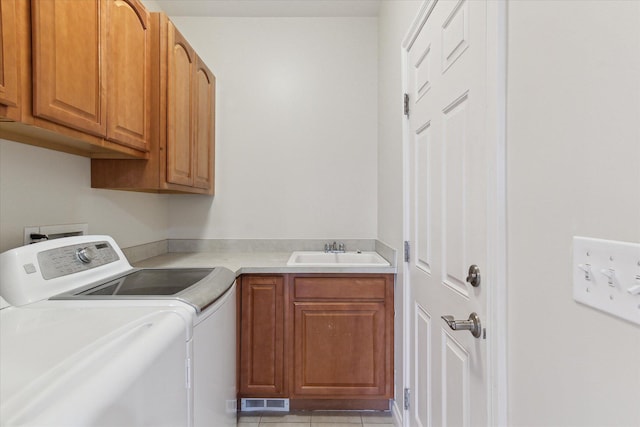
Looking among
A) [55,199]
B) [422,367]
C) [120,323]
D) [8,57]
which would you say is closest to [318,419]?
[422,367]

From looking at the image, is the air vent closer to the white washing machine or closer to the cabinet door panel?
the cabinet door panel

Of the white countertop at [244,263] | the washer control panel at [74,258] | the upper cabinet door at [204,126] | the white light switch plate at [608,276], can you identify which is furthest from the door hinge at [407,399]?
the upper cabinet door at [204,126]

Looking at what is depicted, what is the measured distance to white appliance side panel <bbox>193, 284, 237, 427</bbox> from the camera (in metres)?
1.13

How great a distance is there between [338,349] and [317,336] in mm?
145

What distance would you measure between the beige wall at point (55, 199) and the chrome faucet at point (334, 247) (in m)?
1.28

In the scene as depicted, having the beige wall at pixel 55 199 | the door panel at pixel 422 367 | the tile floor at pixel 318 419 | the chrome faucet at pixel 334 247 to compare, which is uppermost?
the beige wall at pixel 55 199

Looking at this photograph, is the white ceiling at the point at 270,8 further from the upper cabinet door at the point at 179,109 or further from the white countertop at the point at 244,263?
the white countertop at the point at 244,263

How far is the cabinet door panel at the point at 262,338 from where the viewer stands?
1.97 meters

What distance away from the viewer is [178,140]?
74.5 inches

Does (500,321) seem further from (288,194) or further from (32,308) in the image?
(288,194)

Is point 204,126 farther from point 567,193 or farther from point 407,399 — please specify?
point 567,193

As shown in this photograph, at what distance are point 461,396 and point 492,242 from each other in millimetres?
534

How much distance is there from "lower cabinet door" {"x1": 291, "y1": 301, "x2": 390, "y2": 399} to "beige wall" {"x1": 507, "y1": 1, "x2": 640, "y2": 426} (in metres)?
1.25

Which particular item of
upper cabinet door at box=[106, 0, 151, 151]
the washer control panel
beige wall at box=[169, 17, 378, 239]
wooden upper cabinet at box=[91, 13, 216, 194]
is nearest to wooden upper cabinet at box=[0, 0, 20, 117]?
upper cabinet door at box=[106, 0, 151, 151]
